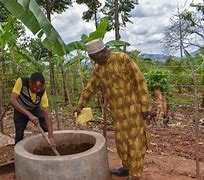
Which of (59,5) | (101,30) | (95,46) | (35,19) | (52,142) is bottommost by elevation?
(52,142)

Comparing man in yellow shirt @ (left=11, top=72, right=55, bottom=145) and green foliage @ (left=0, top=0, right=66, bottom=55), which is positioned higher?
green foliage @ (left=0, top=0, right=66, bottom=55)

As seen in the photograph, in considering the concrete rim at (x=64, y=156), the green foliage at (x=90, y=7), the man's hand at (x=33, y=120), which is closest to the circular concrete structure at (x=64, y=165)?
the concrete rim at (x=64, y=156)

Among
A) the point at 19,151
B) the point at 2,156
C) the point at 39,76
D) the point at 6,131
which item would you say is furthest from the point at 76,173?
the point at 6,131

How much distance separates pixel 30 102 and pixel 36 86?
0.38 metres

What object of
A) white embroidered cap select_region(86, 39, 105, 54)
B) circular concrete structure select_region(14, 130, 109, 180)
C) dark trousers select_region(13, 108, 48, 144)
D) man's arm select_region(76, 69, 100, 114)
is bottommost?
circular concrete structure select_region(14, 130, 109, 180)

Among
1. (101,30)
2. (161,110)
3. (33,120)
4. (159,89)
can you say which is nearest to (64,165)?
(33,120)

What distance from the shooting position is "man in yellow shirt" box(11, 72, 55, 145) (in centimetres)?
416

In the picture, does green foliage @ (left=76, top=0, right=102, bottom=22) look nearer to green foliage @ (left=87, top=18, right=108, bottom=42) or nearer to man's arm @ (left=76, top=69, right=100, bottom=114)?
green foliage @ (left=87, top=18, right=108, bottom=42)

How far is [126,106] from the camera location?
405cm

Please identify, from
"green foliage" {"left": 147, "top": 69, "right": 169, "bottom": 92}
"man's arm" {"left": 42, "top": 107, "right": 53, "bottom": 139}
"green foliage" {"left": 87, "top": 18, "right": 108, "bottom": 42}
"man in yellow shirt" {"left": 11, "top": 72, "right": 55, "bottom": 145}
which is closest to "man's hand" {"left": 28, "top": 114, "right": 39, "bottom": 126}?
"man in yellow shirt" {"left": 11, "top": 72, "right": 55, "bottom": 145}

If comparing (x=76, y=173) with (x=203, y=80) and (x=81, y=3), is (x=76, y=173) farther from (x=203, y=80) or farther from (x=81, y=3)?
(x=81, y=3)

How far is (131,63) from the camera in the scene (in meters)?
3.93

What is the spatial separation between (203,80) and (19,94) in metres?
6.17

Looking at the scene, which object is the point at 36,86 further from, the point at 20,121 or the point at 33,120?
the point at 20,121
